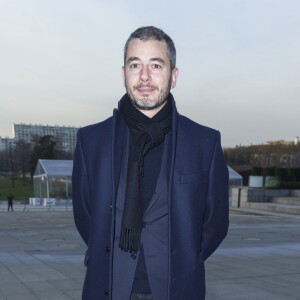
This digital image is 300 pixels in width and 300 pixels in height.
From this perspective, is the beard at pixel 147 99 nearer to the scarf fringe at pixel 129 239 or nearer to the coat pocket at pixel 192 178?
the coat pocket at pixel 192 178

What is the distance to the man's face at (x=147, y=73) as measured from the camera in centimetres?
210

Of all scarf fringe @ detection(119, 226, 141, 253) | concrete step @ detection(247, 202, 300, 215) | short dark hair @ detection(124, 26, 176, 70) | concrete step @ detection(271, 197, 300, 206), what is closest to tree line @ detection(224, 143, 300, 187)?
concrete step @ detection(271, 197, 300, 206)

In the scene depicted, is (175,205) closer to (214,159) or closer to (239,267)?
(214,159)

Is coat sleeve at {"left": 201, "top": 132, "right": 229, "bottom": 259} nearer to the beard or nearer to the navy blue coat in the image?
the navy blue coat

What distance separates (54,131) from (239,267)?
17907 cm

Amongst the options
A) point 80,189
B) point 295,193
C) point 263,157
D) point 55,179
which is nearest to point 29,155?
point 263,157

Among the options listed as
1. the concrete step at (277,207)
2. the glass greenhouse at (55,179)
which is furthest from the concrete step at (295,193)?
the glass greenhouse at (55,179)

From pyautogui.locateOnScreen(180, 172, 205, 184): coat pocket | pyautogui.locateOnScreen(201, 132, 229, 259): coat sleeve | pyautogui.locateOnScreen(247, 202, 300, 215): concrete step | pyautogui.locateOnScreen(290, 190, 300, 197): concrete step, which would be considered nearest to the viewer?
pyautogui.locateOnScreen(180, 172, 205, 184): coat pocket

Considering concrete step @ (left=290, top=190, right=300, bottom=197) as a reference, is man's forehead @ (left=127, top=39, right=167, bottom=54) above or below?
above

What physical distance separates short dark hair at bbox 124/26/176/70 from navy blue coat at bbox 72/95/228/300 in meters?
0.30

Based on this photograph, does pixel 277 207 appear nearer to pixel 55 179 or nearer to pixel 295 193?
pixel 295 193

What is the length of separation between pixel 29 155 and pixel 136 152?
84823mm

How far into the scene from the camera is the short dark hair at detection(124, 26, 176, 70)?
2.11 metres

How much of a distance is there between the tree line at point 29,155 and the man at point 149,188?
7314cm
